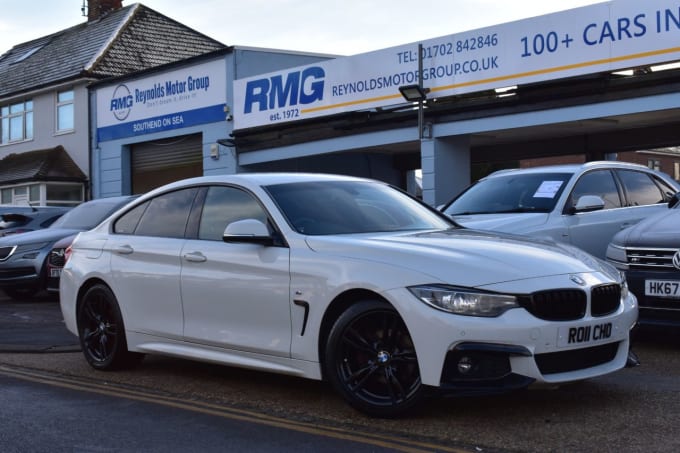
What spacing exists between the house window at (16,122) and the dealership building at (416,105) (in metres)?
4.96

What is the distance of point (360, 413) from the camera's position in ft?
18.2

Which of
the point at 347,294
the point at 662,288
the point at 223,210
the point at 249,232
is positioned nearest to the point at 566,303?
the point at 347,294

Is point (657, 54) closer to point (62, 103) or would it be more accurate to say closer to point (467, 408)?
point (467, 408)

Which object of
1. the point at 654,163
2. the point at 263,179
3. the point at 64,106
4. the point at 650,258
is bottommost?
the point at 650,258

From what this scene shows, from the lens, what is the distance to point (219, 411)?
584cm

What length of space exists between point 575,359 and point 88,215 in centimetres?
1089

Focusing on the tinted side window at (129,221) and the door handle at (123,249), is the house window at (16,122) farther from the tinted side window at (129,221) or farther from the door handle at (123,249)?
the door handle at (123,249)

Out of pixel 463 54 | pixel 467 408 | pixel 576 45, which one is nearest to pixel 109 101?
pixel 463 54

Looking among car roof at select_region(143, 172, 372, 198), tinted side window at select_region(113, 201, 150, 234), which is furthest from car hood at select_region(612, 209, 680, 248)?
tinted side window at select_region(113, 201, 150, 234)

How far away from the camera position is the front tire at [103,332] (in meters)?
7.29

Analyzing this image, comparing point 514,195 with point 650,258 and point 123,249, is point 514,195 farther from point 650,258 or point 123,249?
point 123,249

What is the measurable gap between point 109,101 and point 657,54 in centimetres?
1802

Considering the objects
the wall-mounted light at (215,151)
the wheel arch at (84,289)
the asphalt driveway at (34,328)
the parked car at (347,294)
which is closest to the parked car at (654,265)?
the parked car at (347,294)

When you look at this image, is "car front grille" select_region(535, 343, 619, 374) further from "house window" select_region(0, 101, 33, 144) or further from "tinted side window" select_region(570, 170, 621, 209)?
"house window" select_region(0, 101, 33, 144)
